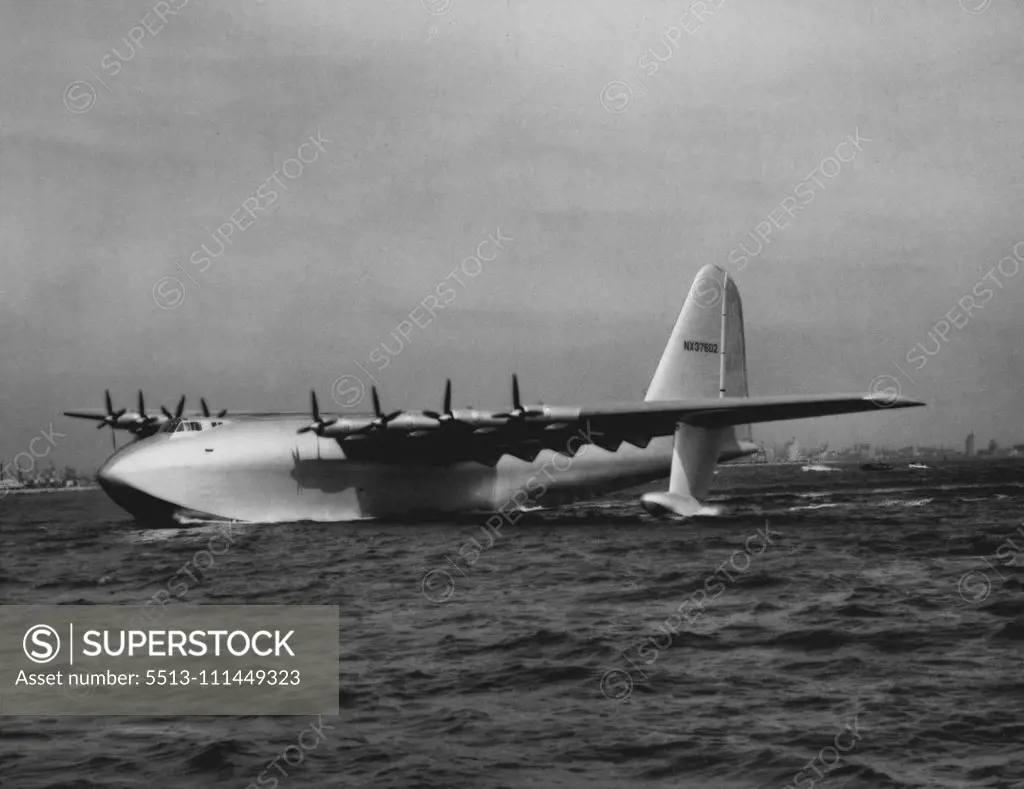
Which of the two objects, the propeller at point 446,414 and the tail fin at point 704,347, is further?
the tail fin at point 704,347

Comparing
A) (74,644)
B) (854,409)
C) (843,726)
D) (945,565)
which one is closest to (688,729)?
(843,726)

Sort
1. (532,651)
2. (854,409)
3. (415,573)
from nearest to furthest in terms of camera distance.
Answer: (532,651) → (415,573) → (854,409)

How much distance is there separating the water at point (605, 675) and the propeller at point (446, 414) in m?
7.05

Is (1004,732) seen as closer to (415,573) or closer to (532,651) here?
(532,651)

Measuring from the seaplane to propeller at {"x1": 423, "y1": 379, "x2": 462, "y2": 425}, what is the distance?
0.04 meters

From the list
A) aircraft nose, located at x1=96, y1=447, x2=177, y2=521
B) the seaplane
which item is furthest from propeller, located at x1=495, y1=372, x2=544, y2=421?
aircraft nose, located at x1=96, y1=447, x2=177, y2=521

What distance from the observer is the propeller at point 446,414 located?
99.5 ft

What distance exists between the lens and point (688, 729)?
898 cm

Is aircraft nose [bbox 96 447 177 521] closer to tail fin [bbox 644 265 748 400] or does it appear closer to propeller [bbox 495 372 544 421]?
propeller [bbox 495 372 544 421]

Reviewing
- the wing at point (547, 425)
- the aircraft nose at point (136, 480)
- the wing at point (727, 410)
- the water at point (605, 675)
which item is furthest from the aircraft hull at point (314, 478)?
the water at point (605, 675)

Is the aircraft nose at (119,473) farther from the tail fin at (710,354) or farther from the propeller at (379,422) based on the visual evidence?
the tail fin at (710,354)

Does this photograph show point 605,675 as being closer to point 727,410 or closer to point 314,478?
point 727,410

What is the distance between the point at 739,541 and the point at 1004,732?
1738cm

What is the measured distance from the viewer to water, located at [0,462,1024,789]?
8102mm
